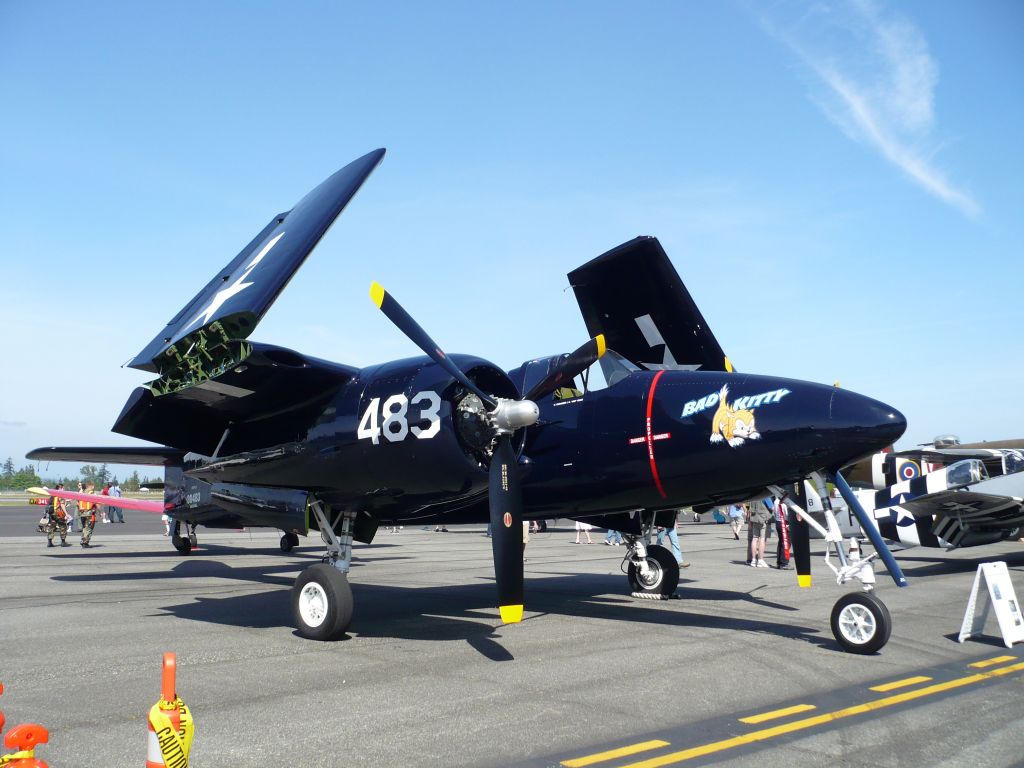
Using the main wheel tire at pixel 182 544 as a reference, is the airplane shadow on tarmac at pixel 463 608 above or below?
below

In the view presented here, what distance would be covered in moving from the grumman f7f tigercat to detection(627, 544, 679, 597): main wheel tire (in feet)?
7.91

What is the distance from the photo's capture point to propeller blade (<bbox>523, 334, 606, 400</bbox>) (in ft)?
34.6

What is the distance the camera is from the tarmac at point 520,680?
227 inches

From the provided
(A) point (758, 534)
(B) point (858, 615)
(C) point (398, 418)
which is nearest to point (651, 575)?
(B) point (858, 615)

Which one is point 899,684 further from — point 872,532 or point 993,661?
point 872,532

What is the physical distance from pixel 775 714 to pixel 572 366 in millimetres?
5095

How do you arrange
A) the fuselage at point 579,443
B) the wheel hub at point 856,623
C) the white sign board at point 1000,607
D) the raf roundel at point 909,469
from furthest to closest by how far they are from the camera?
the raf roundel at point 909,469 < the white sign board at point 1000,607 < the fuselage at point 579,443 < the wheel hub at point 856,623

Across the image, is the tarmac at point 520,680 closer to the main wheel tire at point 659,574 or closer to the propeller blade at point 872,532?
the main wheel tire at point 659,574

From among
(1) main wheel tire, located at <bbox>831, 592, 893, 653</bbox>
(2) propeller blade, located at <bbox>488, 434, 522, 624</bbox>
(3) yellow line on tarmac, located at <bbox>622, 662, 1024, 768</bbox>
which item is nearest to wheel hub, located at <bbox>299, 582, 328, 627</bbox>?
(2) propeller blade, located at <bbox>488, 434, 522, 624</bbox>

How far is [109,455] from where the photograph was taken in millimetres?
18516

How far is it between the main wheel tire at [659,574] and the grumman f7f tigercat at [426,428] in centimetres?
241

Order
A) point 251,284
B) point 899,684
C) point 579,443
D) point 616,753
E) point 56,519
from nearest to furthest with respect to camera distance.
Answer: point 616,753 → point 899,684 → point 251,284 → point 579,443 → point 56,519

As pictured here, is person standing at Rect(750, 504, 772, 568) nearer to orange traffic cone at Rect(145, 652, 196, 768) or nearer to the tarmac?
the tarmac

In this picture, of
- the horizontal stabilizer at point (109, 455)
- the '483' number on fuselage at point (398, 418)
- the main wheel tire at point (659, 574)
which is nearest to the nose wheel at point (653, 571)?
the main wheel tire at point (659, 574)
